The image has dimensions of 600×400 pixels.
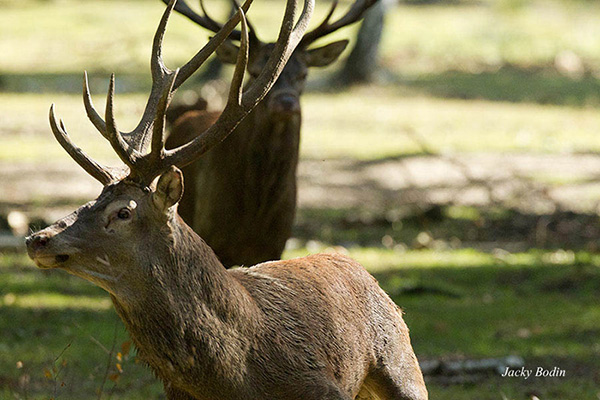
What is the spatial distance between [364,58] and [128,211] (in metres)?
22.2

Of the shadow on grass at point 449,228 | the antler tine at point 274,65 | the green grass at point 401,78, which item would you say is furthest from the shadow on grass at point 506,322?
the green grass at point 401,78

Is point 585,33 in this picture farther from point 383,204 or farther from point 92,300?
point 92,300

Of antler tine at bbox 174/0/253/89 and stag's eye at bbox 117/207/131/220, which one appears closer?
stag's eye at bbox 117/207/131/220

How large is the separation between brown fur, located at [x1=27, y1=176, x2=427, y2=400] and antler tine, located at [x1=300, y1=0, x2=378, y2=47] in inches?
158

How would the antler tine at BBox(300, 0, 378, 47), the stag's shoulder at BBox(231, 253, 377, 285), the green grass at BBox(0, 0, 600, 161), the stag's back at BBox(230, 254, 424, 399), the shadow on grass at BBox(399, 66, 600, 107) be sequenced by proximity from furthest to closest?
the shadow on grass at BBox(399, 66, 600, 107) < the green grass at BBox(0, 0, 600, 161) < the antler tine at BBox(300, 0, 378, 47) < the stag's shoulder at BBox(231, 253, 377, 285) < the stag's back at BBox(230, 254, 424, 399)

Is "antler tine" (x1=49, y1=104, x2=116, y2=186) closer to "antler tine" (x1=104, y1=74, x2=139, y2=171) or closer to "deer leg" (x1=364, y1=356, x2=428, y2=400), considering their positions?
"antler tine" (x1=104, y1=74, x2=139, y2=171)

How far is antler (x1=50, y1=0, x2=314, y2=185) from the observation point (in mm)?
4320

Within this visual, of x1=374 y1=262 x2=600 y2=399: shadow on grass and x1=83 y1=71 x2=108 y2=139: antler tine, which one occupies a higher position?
x1=83 y1=71 x2=108 y2=139: antler tine

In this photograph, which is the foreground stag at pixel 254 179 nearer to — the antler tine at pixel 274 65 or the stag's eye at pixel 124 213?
the antler tine at pixel 274 65

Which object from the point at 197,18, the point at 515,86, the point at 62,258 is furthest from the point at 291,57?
the point at 515,86

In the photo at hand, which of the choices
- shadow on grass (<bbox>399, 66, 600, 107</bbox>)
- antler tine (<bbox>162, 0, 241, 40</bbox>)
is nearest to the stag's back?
antler tine (<bbox>162, 0, 241, 40</bbox>)

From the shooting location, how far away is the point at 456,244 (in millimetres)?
12773

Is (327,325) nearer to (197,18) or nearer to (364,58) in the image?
(197,18)

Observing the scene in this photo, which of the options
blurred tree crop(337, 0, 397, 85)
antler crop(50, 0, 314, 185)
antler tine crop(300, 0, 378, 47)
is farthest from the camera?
blurred tree crop(337, 0, 397, 85)
